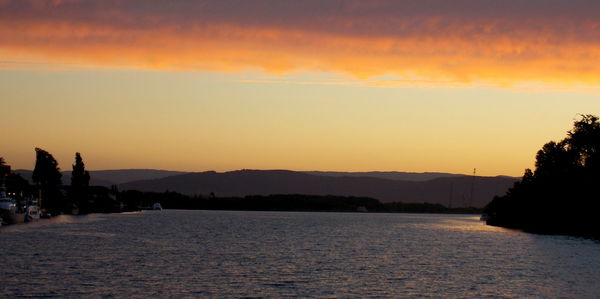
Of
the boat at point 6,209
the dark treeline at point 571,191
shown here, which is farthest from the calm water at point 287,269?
the boat at point 6,209

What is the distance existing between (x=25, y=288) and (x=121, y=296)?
8415 millimetres

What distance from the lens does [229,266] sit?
79.4 meters

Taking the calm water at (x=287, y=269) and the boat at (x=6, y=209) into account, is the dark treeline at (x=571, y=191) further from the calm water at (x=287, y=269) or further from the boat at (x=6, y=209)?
the boat at (x=6, y=209)

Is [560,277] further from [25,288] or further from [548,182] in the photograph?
A: [548,182]

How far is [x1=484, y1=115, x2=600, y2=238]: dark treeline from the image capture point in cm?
16425

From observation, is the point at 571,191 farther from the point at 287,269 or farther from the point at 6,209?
the point at 6,209

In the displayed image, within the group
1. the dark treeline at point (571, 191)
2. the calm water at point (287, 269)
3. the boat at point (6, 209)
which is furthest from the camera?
the boat at point (6, 209)

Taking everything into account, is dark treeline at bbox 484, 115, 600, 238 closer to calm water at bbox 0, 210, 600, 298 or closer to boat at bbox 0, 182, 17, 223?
calm water at bbox 0, 210, 600, 298

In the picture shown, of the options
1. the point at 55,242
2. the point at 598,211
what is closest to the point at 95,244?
the point at 55,242

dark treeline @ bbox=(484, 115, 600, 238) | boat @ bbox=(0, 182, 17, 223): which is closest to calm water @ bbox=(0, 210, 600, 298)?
dark treeline @ bbox=(484, 115, 600, 238)

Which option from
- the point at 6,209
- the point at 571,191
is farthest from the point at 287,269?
the point at 6,209

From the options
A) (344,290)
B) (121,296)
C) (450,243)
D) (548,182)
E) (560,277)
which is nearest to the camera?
(121,296)

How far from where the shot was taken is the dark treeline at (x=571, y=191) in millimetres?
164250

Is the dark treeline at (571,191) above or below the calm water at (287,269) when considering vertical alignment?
above
